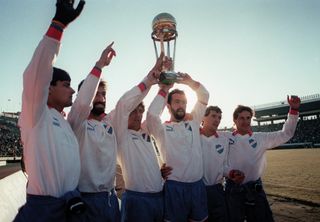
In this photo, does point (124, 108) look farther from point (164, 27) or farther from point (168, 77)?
point (164, 27)

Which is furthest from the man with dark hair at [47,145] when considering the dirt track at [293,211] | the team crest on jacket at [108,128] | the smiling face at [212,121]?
the dirt track at [293,211]

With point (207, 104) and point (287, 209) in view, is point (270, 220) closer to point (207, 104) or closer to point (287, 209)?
point (207, 104)

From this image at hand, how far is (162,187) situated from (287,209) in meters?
4.45

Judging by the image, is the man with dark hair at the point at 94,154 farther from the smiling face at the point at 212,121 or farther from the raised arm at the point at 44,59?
the smiling face at the point at 212,121

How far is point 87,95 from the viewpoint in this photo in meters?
3.09

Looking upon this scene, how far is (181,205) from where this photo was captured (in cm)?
393

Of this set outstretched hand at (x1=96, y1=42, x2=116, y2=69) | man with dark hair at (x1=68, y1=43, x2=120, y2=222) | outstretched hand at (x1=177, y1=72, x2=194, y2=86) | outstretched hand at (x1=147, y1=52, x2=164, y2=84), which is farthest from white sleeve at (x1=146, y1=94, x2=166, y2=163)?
outstretched hand at (x1=96, y1=42, x2=116, y2=69)

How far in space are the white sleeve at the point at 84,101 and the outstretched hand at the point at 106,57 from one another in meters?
0.18

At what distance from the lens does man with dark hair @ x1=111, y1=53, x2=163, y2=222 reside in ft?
12.2

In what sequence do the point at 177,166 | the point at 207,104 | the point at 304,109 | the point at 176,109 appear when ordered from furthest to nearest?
the point at 304,109 → the point at 207,104 → the point at 176,109 → the point at 177,166

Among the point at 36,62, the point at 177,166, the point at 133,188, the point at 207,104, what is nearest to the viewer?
the point at 36,62

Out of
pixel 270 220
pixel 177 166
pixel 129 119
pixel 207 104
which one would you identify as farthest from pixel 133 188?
pixel 270 220

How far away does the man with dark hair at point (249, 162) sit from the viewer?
4457 millimetres

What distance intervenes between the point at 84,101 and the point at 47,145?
0.69 metres
